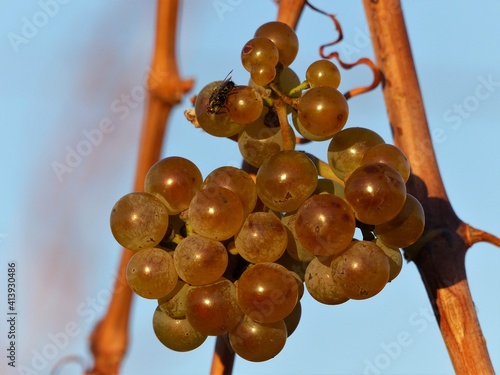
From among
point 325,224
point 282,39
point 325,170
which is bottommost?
point 325,224

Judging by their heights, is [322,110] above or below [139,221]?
above

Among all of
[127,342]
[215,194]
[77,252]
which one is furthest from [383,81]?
[77,252]

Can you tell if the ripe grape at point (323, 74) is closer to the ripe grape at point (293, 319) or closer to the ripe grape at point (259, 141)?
the ripe grape at point (259, 141)

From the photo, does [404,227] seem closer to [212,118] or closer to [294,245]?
[294,245]

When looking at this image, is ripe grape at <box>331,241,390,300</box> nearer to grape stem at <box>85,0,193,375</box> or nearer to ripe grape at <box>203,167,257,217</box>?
ripe grape at <box>203,167,257,217</box>

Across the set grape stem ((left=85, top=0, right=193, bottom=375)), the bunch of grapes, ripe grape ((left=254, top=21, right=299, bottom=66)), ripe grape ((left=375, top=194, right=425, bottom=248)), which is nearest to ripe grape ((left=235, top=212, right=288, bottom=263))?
the bunch of grapes

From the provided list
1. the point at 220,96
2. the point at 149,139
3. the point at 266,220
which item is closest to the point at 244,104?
the point at 220,96

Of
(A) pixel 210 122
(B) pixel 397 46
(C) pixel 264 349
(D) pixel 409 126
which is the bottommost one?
(C) pixel 264 349

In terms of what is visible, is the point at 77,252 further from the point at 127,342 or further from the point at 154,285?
the point at 154,285

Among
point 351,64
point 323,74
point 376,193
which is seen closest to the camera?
point 376,193
